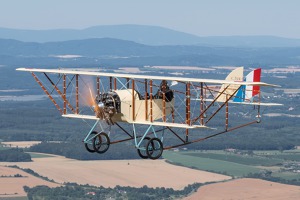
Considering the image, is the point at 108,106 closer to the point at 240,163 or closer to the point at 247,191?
the point at 247,191

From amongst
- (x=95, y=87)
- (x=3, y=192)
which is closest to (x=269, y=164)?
(x=3, y=192)

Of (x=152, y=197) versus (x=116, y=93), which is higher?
(x=116, y=93)

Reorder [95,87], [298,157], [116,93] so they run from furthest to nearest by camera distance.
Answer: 1. [298,157]
2. [95,87]
3. [116,93]

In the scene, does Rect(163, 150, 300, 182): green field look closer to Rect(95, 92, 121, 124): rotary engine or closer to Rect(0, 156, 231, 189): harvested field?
Rect(0, 156, 231, 189): harvested field

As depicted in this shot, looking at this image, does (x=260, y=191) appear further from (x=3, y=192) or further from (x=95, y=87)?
(x=95, y=87)

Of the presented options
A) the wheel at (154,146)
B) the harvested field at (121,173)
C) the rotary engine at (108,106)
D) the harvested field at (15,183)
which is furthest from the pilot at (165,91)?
the harvested field at (121,173)
